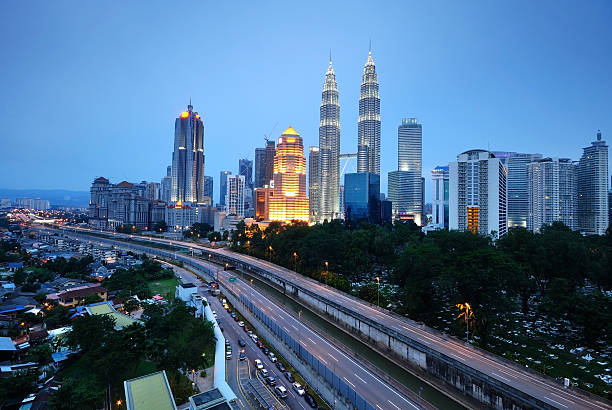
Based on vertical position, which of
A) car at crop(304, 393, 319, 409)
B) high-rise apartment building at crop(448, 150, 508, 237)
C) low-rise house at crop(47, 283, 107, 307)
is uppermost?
high-rise apartment building at crop(448, 150, 508, 237)

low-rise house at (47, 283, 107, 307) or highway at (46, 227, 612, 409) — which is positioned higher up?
highway at (46, 227, 612, 409)

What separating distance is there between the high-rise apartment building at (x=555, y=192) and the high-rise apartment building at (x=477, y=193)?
148 feet

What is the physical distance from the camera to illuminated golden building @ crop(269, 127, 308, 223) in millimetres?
154875

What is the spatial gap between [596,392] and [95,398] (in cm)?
3808

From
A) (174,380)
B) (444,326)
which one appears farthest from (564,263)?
(174,380)

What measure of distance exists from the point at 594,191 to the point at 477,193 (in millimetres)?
68583

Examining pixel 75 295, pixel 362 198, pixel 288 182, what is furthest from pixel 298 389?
pixel 362 198

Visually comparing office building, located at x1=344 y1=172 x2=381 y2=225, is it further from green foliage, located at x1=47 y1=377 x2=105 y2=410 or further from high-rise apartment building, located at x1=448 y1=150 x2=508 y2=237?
green foliage, located at x1=47 y1=377 x2=105 y2=410

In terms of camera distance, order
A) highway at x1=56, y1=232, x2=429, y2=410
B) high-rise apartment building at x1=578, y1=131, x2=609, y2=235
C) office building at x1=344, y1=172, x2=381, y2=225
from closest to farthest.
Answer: highway at x1=56, y1=232, x2=429, y2=410, high-rise apartment building at x1=578, y1=131, x2=609, y2=235, office building at x1=344, y1=172, x2=381, y2=225

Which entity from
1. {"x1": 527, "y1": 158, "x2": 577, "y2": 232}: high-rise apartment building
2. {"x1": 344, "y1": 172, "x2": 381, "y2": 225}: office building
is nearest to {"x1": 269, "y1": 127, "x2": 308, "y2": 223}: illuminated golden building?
{"x1": 344, "y1": 172, "x2": 381, "y2": 225}: office building

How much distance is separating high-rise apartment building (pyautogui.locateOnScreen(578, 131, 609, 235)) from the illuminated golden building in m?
119

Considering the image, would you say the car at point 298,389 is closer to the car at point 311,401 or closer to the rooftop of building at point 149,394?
the car at point 311,401

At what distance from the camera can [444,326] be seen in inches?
1679

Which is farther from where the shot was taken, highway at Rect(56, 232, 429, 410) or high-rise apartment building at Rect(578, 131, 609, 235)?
high-rise apartment building at Rect(578, 131, 609, 235)
